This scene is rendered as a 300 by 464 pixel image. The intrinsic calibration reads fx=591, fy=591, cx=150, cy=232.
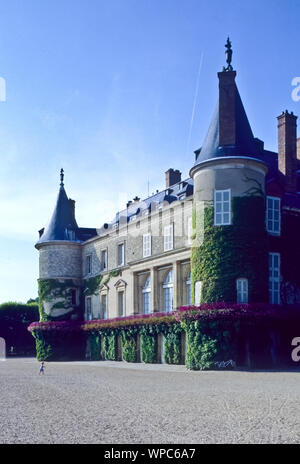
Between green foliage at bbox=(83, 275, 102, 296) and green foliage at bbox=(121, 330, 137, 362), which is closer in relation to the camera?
green foliage at bbox=(121, 330, 137, 362)

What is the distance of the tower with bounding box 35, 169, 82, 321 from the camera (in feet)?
157

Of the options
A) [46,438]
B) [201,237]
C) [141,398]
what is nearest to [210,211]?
[201,237]

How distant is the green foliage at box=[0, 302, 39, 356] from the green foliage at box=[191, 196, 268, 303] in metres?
35.2

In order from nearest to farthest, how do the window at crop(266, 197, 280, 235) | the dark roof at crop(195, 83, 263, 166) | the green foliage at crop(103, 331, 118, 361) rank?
1. the dark roof at crop(195, 83, 263, 166)
2. the window at crop(266, 197, 280, 235)
3. the green foliage at crop(103, 331, 118, 361)

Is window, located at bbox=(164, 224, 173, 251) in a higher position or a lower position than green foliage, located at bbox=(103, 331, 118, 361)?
higher

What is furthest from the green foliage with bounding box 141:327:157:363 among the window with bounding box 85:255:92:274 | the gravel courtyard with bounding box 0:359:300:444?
the window with bounding box 85:255:92:274

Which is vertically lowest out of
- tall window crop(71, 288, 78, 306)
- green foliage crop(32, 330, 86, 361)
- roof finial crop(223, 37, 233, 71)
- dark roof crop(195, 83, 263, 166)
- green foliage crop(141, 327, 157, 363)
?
green foliage crop(32, 330, 86, 361)

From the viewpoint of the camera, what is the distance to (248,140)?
101 feet

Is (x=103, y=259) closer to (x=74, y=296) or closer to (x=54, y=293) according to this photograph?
(x=74, y=296)

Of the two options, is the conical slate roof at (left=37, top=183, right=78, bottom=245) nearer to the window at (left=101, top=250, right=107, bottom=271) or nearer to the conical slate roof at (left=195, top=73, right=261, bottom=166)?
the window at (left=101, top=250, right=107, bottom=271)

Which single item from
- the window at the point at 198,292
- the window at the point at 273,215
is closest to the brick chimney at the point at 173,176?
the window at the point at 273,215

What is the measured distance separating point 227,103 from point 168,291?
12.5m

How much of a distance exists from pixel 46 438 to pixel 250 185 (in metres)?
21.9

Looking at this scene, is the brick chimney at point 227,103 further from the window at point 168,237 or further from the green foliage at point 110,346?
the green foliage at point 110,346
